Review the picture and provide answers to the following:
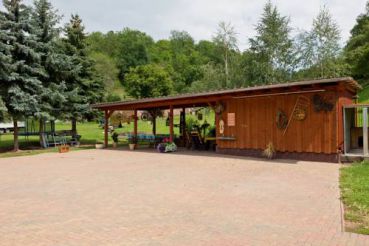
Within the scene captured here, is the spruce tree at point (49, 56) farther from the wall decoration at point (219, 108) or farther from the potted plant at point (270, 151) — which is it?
the potted plant at point (270, 151)

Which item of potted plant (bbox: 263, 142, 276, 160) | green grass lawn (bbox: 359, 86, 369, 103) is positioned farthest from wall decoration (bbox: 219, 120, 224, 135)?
green grass lawn (bbox: 359, 86, 369, 103)

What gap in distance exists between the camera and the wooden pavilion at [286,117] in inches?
452

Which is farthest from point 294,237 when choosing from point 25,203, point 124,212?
point 25,203

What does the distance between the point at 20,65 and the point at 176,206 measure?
50.5 ft

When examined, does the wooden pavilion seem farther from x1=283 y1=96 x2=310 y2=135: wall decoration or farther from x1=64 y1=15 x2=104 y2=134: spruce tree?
x1=64 y1=15 x2=104 y2=134: spruce tree

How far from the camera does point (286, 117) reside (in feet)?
41.2

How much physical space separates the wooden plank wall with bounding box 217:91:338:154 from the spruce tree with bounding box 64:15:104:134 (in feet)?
Answer: 34.2

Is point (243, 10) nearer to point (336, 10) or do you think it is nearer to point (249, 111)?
point (336, 10)

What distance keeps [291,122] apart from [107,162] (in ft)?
22.7

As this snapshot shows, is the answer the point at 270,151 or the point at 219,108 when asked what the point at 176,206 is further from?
the point at 219,108

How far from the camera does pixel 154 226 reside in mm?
4977

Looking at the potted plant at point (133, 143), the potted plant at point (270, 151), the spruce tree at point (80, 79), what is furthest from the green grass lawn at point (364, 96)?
the spruce tree at point (80, 79)

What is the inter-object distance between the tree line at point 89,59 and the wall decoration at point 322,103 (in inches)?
533

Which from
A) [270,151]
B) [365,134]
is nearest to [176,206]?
[270,151]
